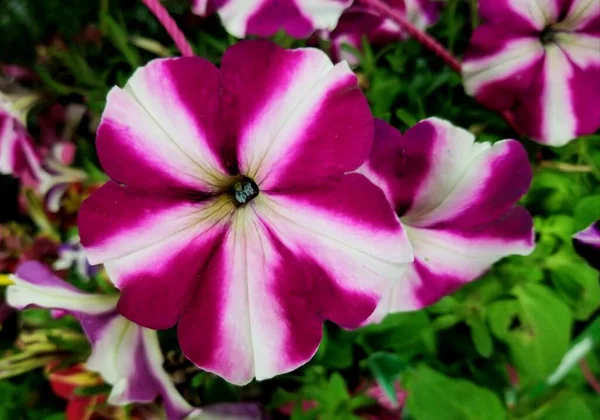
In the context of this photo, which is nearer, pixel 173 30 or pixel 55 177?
pixel 173 30

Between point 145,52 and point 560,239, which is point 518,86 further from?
point 145,52

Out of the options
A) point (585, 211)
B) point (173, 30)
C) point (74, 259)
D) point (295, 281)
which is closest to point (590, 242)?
point (585, 211)

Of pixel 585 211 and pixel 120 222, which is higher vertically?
pixel 120 222

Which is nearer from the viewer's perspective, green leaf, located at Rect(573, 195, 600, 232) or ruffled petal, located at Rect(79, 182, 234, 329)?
ruffled petal, located at Rect(79, 182, 234, 329)

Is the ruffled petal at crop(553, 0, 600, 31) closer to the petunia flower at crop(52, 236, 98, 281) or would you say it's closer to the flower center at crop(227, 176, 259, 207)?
the flower center at crop(227, 176, 259, 207)

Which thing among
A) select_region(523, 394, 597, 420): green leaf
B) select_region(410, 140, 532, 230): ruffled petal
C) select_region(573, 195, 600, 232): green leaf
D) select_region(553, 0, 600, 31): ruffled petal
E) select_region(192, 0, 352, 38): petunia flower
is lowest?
select_region(523, 394, 597, 420): green leaf

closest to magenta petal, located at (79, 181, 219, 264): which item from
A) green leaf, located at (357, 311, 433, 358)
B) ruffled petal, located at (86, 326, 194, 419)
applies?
ruffled petal, located at (86, 326, 194, 419)

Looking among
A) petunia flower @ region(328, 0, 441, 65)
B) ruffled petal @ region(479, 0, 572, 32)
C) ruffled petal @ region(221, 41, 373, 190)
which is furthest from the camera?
petunia flower @ region(328, 0, 441, 65)

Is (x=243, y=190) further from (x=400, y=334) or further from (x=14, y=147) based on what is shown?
(x=14, y=147)
